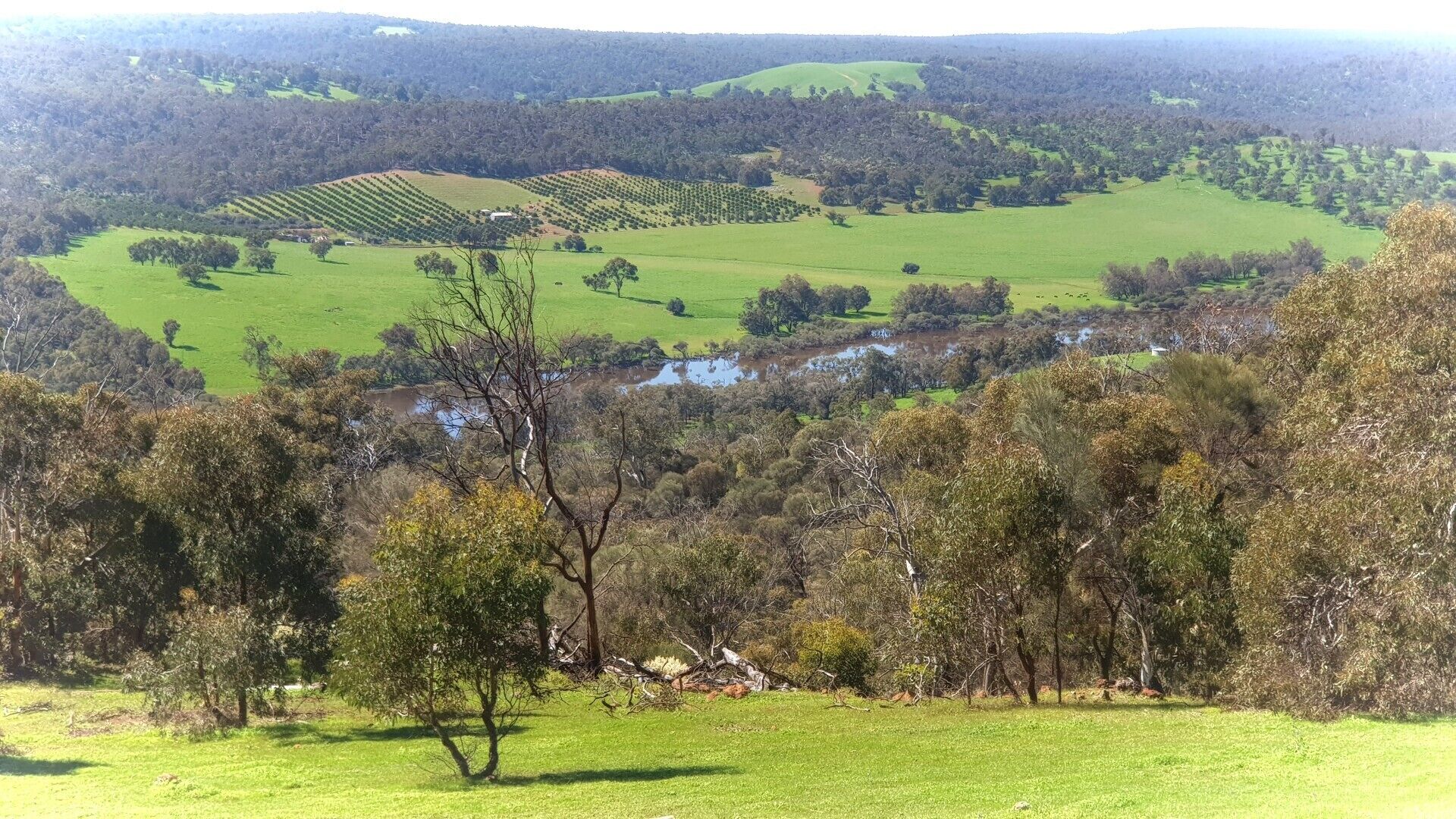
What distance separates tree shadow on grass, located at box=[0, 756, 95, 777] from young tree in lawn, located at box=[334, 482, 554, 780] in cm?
445

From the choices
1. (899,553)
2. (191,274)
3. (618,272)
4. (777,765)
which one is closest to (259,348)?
(191,274)

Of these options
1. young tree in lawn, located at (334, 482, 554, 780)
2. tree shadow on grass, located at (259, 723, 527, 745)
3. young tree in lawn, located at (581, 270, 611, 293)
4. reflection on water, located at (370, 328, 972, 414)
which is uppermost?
young tree in lawn, located at (334, 482, 554, 780)

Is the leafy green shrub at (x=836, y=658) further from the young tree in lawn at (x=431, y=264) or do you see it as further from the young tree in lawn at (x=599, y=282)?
the young tree in lawn at (x=599, y=282)

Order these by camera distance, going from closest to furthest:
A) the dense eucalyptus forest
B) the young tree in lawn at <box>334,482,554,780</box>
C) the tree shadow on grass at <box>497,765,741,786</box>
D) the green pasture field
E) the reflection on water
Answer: the young tree in lawn at <box>334,482,554,780</box>
the tree shadow on grass at <box>497,765,741,786</box>
the dense eucalyptus forest
the reflection on water
the green pasture field

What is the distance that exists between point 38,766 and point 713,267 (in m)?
131

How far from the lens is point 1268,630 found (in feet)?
65.7

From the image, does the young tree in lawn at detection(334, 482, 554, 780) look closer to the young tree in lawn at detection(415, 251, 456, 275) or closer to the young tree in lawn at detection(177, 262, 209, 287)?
the young tree in lawn at detection(415, 251, 456, 275)

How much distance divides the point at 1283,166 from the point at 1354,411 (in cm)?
20055

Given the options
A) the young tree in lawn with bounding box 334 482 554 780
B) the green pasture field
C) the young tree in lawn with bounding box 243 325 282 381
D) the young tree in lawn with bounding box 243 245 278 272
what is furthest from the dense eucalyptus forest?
the young tree in lawn with bounding box 243 245 278 272

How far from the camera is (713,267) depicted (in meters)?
146

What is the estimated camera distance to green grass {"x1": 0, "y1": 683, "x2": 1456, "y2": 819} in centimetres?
1431

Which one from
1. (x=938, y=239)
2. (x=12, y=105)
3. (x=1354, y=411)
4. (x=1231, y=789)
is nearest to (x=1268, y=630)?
(x=1354, y=411)

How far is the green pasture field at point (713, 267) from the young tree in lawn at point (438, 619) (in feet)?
261

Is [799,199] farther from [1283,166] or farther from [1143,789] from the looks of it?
[1143,789]
